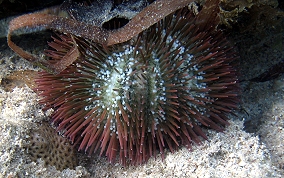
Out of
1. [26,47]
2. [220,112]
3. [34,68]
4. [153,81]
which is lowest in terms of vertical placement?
[220,112]

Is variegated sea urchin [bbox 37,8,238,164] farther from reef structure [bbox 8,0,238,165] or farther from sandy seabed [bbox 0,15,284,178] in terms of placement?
sandy seabed [bbox 0,15,284,178]

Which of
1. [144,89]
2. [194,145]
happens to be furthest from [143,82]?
[194,145]

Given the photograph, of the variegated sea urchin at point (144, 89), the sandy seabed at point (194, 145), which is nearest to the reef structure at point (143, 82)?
the variegated sea urchin at point (144, 89)

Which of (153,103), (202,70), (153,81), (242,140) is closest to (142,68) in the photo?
(153,81)

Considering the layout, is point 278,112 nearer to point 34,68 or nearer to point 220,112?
point 220,112

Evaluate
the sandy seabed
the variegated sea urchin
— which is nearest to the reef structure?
the variegated sea urchin

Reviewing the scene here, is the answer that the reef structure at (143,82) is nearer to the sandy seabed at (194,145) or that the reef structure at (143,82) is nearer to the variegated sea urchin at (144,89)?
the variegated sea urchin at (144,89)
